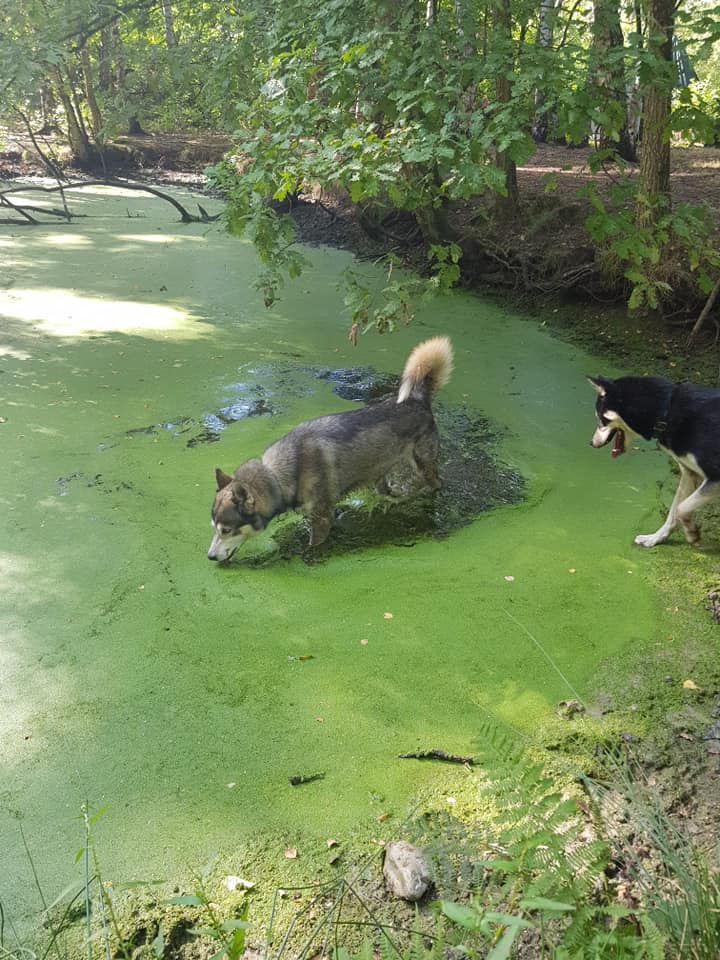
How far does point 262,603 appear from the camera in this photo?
12.2 feet

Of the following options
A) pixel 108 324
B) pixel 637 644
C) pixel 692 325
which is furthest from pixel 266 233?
pixel 692 325

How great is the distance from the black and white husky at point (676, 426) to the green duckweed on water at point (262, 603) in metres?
0.33

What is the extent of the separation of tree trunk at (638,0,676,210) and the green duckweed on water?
1.65 meters

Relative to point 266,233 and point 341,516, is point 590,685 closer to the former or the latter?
point 341,516

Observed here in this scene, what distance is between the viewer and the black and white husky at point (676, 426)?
12.1 feet

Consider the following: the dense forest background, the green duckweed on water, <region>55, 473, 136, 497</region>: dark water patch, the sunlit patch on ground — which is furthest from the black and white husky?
the sunlit patch on ground

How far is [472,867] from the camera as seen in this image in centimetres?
220

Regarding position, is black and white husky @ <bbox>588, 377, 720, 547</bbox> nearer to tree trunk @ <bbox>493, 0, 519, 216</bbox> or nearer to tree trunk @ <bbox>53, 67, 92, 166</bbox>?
tree trunk @ <bbox>493, 0, 519, 216</bbox>

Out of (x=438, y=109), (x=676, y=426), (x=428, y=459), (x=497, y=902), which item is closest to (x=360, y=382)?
(x=428, y=459)

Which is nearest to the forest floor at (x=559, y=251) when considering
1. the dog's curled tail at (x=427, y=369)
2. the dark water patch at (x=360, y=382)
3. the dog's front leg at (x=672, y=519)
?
the dog's curled tail at (x=427, y=369)

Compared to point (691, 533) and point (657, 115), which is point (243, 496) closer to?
point (691, 533)

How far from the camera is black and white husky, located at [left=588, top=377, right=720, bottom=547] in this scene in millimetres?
3684

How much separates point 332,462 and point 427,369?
916mm

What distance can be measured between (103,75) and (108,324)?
1089 centimetres
